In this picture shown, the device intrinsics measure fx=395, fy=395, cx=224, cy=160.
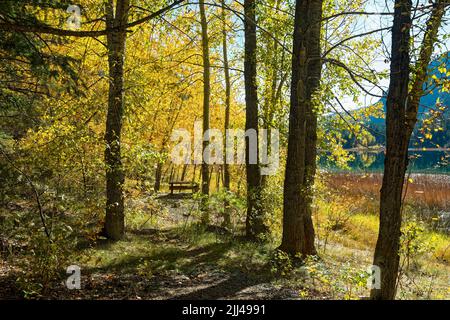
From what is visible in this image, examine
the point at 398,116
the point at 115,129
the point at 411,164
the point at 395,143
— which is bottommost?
the point at 411,164

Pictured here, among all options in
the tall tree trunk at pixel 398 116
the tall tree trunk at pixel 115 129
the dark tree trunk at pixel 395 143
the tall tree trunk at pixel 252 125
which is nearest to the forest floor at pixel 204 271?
the tall tree trunk at pixel 115 129

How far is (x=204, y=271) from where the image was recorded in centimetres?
722

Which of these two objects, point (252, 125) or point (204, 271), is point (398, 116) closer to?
point (204, 271)

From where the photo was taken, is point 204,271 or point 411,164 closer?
point 411,164

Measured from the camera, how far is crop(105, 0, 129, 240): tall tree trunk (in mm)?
8398

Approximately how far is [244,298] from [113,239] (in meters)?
4.20

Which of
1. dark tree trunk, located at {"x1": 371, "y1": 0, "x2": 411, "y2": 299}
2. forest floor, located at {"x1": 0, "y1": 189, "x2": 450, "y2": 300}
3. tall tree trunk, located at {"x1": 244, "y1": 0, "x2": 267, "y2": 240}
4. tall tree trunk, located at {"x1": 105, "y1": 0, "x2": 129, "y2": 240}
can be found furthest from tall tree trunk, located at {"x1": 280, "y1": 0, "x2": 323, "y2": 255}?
tall tree trunk, located at {"x1": 105, "y1": 0, "x2": 129, "y2": 240}

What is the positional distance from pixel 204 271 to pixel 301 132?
126 inches

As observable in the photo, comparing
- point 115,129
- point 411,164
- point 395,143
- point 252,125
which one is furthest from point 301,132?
point 115,129

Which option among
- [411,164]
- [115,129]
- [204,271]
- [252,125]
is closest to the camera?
[411,164]

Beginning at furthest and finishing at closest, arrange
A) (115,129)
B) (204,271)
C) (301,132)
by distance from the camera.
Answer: (115,129)
(301,132)
(204,271)

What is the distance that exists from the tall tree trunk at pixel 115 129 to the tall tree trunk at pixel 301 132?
3.57 m
